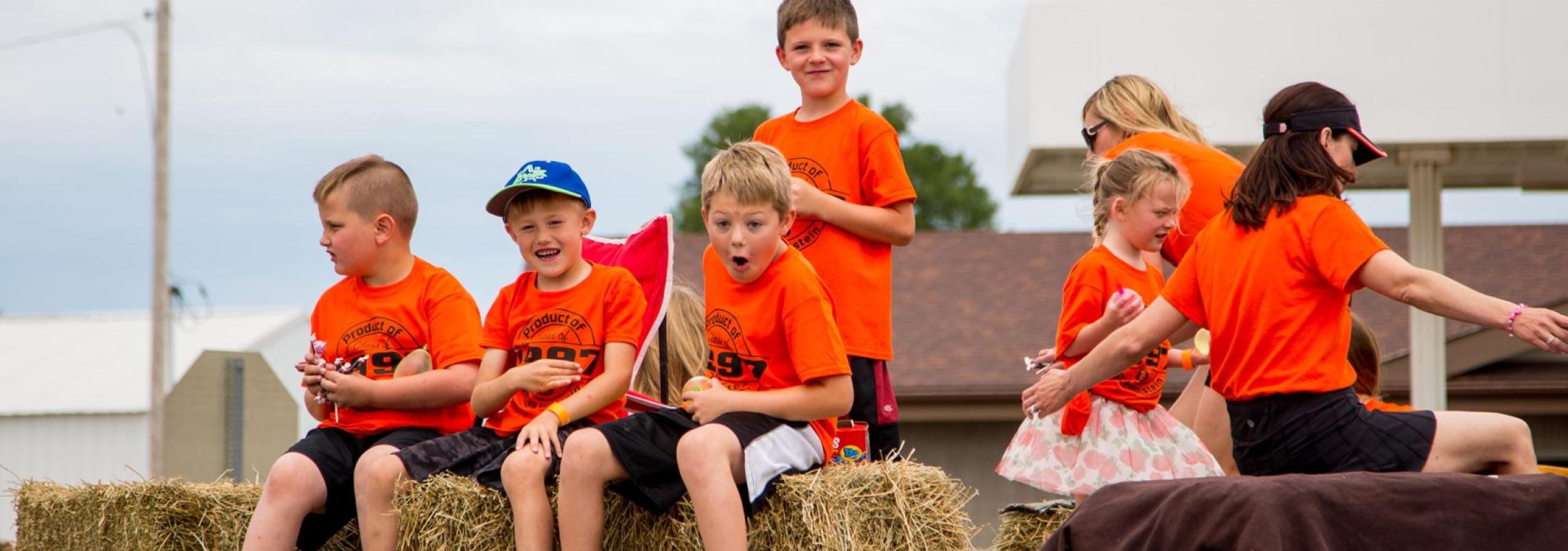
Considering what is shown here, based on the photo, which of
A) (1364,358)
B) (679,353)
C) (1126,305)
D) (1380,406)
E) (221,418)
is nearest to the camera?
(1126,305)

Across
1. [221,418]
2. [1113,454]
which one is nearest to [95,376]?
[221,418]

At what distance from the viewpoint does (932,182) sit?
1980 inches

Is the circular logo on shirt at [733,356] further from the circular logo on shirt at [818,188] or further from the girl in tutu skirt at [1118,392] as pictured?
the girl in tutu skirt at [1118,392]

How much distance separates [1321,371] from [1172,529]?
766 mm

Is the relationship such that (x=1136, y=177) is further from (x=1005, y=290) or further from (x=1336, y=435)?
(x=1005, y=290)

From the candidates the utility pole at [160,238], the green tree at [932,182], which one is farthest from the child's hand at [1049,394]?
the green tree at [932,182]

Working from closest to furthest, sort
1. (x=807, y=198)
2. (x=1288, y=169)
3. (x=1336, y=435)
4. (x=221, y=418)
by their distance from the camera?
(x=1336, y=435), (x=1288, y=169), (x=807, y=198), (x=221, y=418)

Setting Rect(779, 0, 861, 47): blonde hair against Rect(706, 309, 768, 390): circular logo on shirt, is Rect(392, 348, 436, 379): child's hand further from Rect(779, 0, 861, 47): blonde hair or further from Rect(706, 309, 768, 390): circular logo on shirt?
Rect(779, 0, 861, 47): blonde hair

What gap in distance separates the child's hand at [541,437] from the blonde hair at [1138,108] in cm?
239

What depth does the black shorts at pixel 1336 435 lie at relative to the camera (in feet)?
13.1

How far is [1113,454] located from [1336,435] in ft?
3.06

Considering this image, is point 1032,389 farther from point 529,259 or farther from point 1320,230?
point 529,259

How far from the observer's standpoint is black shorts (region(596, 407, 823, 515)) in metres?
4.05

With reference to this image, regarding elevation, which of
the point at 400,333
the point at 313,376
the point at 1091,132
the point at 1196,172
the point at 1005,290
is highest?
the point at 1091,132
